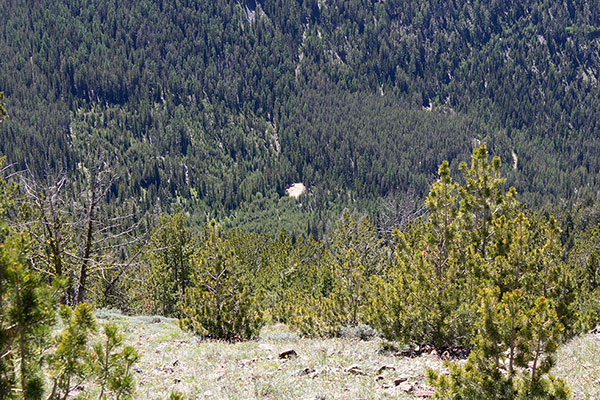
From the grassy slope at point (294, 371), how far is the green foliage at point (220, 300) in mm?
2311

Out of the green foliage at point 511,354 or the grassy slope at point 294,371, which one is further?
the grassy slope at point 294,371

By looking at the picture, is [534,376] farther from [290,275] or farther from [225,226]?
[225,226]

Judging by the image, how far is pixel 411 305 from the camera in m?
12.3

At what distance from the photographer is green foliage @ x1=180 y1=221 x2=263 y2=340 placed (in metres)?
16.5

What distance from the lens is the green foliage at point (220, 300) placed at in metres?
16.5

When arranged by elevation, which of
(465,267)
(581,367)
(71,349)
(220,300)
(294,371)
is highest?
(71,349)

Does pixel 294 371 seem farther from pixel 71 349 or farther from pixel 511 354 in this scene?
pixel 71 349

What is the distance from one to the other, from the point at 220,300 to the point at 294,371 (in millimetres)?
7195

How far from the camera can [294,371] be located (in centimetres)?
1022

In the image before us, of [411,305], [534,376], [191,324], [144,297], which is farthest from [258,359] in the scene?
[144,297]

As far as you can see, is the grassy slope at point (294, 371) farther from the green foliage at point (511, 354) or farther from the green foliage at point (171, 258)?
the green foliage at point (171, 258)

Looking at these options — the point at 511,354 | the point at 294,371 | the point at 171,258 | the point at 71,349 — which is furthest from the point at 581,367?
the point at 171,258

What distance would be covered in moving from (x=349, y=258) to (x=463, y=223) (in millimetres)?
6588

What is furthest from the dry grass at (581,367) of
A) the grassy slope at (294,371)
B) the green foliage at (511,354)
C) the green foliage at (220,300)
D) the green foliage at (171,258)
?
the green foliage at (171,258)
